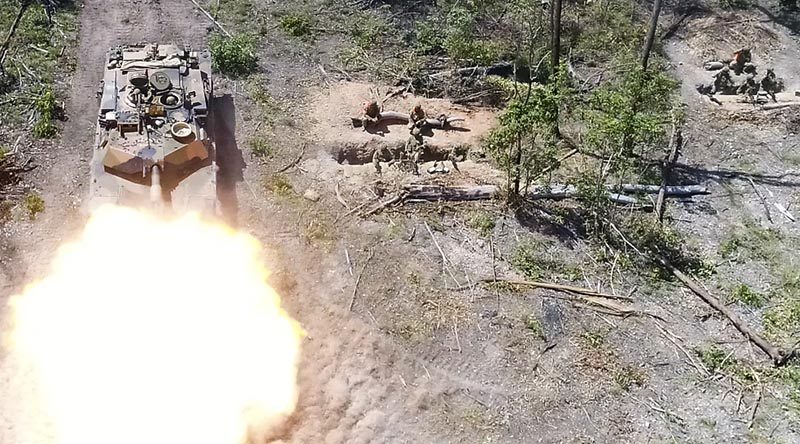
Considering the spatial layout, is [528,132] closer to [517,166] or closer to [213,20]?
[517,166]

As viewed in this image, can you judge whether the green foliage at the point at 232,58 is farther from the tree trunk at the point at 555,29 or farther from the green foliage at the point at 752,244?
the green foliage at the point at 752,244

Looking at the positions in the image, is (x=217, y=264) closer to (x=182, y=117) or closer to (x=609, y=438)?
(x=182, y=117)

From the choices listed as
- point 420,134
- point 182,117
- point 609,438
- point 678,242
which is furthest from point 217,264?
point 678,242

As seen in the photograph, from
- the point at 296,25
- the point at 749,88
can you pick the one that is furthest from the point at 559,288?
the point at 296,25

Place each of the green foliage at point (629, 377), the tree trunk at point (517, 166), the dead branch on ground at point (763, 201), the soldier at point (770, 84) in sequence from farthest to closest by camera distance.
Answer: the soldier at point (770, 84) → the dead branch on ground at point (763, 201) → the tree trunk at point (517, 166) → the green foliage at point (629, 377)

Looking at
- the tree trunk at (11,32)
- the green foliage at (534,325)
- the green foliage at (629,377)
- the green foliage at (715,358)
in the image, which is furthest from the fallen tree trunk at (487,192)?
the tree trunk at (11,32)

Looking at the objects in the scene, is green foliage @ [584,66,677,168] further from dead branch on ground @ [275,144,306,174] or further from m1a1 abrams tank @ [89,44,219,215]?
m1a1 abrams tank @ [89,44,219,215]

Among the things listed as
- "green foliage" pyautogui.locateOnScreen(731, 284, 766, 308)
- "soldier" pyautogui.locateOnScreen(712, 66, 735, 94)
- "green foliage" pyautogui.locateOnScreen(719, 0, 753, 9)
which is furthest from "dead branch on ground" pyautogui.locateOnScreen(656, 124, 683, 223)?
"green foliage" pyautogui.locateOnScreen(719, 0, 753, 9)
